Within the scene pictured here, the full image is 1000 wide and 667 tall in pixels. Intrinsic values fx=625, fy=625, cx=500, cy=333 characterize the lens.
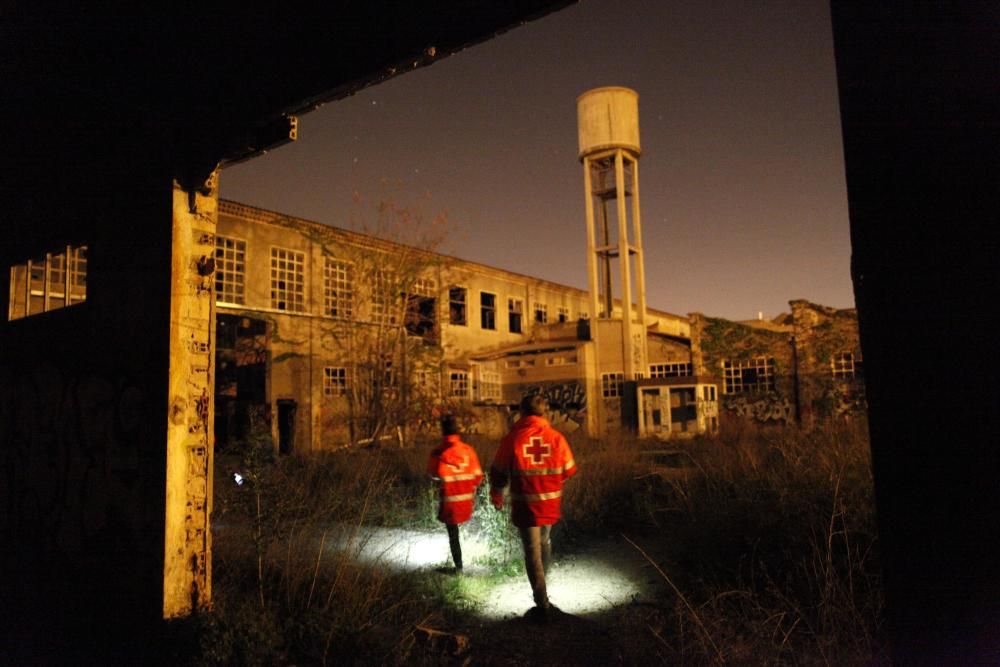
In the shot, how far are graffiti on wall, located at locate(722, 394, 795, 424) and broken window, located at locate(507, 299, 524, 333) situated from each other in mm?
10721

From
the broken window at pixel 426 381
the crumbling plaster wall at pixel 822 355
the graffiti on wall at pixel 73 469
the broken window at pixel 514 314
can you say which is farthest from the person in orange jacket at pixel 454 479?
the broken window at pixel 514 314

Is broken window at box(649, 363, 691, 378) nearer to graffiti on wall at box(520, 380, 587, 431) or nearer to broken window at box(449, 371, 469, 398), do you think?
graffiti on wall at box(520, 380, 587, 431)

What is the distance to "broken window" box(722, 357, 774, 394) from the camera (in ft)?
79.7

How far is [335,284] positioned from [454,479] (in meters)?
15.9

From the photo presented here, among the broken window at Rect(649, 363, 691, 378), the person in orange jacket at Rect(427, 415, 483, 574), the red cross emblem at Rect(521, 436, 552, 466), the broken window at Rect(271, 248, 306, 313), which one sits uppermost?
the broken window at Rect(271, 248, 306, 313)

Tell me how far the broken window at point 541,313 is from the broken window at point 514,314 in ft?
4.73

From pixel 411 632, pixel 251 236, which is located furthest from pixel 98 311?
pixel 251 236

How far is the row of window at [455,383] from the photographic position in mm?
19531

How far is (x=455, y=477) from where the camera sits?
6.61 metres

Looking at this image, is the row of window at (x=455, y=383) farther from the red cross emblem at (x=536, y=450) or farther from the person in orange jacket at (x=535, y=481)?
the red cross emblem at (x=536, y=450)

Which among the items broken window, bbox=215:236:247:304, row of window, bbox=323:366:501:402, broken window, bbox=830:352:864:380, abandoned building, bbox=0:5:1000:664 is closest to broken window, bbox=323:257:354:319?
row of window, bbox=323:366:501:402

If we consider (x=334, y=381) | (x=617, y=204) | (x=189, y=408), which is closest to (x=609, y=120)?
(x=617, y=204)

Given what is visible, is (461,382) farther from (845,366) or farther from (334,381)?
(845,366)

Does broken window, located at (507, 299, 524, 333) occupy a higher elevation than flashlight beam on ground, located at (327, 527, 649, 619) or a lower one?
higher
